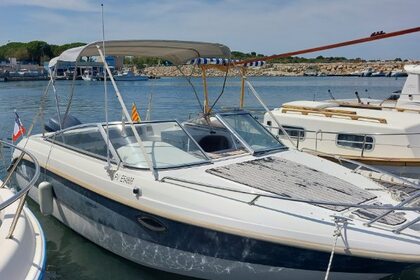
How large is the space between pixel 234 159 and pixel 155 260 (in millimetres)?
1788

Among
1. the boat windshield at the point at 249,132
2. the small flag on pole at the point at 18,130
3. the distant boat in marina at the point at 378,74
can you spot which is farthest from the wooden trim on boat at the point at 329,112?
Answer: the distant boat in marina at the point at 378,74

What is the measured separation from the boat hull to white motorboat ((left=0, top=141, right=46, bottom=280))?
1553 millimetres

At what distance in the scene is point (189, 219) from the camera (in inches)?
203

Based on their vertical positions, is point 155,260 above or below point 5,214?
below

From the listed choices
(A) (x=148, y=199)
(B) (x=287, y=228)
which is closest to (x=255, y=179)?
(B) (x=287, y=228)

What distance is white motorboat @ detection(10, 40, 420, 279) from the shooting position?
4.71 metres

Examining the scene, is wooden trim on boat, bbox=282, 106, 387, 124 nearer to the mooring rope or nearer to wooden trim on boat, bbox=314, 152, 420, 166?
wooden trim on boat, bbox=314, 152, 420, 166

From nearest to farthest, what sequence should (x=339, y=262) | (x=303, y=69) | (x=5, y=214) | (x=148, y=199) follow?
(x=5, y=214) < (x=339, y=262) < (x=148, y=199) < (x=303, y=69)

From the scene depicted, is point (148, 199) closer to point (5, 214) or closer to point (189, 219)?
point (189, 219)

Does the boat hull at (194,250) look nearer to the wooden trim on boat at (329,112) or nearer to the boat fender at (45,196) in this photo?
the boat fender at (45,196)

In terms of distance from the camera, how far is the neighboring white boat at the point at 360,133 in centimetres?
968

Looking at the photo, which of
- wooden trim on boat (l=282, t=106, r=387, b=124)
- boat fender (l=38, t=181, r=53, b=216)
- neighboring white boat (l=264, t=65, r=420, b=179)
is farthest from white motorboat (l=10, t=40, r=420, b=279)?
wooden trim on boat (l=282, t=106, r=387, b=124)

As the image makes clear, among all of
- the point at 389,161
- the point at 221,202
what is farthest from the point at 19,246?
the point at 389,161

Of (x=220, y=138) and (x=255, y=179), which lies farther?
(x=220, y=138)
